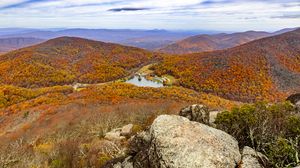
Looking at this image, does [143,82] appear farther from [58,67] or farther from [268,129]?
[268,129]

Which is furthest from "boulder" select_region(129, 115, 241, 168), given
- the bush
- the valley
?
the valley

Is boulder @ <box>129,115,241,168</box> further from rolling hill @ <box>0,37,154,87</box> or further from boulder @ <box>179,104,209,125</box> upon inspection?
rolling hill @ <box>0,37,154,87</box>

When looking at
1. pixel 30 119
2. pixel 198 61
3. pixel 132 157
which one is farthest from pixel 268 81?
pixel 132 157

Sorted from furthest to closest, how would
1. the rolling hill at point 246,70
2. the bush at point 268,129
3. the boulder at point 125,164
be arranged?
the rolling hill at point 246,70 → the boulder at point 125,164 → the bush at point 268,129

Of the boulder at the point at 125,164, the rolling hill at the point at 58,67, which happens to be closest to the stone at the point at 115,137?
the boulder at the point at 125,164

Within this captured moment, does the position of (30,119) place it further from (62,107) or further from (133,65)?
(133,65)

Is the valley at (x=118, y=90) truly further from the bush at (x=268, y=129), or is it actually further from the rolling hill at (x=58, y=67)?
the rolling hill at (x=58, y=67)
